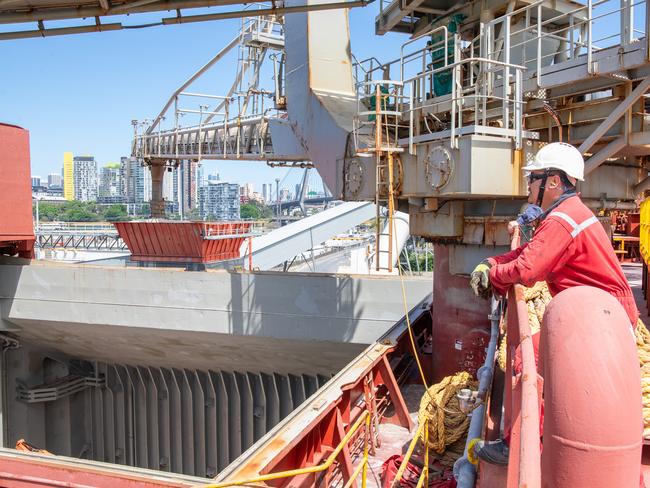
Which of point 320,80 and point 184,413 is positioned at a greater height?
point 320,80

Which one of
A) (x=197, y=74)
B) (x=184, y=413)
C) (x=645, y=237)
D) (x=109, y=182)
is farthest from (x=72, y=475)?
(x=109, y=182)

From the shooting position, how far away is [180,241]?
20.7 meters

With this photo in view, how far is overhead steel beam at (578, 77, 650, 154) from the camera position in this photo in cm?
524

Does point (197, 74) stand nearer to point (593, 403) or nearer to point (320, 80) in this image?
point (320, 80)

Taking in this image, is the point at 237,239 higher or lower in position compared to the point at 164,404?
higher

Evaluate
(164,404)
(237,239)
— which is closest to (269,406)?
(164,404)

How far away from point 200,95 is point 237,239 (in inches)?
289

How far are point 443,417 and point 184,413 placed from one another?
9920mm

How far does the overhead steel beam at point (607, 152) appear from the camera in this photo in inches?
231

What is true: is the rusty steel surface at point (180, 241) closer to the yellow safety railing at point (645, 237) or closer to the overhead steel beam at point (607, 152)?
the yellow safety railing at point (645, 237)

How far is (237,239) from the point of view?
2192 centimetres

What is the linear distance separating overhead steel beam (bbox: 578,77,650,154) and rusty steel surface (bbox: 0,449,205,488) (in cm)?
526

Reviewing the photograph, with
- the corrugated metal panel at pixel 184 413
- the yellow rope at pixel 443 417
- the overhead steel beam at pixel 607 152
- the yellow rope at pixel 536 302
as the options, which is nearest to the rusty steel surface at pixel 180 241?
the corrugated metal panel at pixel 184 413

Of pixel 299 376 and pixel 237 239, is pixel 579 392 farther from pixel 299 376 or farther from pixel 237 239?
pixel 237 239
